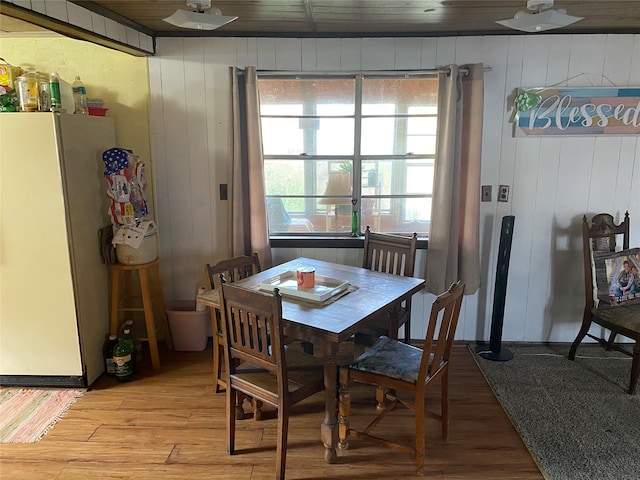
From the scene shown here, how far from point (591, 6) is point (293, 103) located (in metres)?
1.85

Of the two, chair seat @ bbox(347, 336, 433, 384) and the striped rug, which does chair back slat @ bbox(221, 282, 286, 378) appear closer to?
chair seat @ bbox(347, 336, 433, 384)

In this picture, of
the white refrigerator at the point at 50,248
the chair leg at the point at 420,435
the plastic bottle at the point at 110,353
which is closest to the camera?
the chair leg at the point at 420,435

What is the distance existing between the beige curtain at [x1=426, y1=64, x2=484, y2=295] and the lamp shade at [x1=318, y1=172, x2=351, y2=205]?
2.05 feet

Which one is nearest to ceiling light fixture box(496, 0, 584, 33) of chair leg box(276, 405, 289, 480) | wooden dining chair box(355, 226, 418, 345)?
wooden dining chair box(355, 226, 418, 345)

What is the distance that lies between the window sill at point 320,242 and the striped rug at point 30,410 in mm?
1587

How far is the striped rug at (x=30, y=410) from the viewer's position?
7.87ft

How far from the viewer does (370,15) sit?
2.66m

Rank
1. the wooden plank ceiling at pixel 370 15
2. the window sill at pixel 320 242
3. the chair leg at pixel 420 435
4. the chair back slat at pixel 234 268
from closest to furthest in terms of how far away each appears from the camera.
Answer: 1. the chair leg at pixel 420 435
2. the wooden plank ceiling at pixel 370 15
3. the chair back slat at pixel 234 268
4. the window sill at pixel 320 242

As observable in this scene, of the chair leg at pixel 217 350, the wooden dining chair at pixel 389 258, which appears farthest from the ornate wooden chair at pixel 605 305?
the chair leg at pixel 217 350

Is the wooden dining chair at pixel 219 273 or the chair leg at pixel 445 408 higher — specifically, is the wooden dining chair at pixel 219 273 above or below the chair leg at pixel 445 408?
above

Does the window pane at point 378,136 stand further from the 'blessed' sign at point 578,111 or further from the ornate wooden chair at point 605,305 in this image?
the ornate wooden chair at point 605,305

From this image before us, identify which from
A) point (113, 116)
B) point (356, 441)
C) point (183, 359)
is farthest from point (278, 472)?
point (113, 116)

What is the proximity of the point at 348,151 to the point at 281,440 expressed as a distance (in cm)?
203

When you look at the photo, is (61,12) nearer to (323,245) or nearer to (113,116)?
(113,116)
